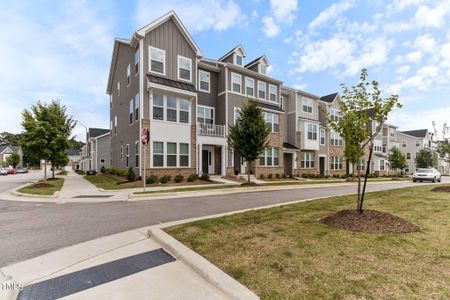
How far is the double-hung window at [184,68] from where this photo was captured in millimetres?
19719

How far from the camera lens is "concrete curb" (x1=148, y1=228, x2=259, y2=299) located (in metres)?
3.10

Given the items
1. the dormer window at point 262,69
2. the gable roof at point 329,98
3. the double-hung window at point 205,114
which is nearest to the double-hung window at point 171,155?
the double-hung window at point 205,114

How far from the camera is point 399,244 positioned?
15.5ft

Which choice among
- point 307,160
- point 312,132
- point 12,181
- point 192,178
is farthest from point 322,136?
point 12,181

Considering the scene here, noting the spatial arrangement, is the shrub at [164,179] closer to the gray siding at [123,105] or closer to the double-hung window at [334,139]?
the gray siding at [123,105]

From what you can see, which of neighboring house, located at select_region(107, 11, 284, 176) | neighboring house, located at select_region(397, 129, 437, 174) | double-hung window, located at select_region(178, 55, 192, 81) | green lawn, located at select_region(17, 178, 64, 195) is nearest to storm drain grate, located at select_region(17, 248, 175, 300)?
green lawn, located at select_region(17, 178, 64, 195)

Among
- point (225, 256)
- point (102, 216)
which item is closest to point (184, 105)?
point (102, 216)

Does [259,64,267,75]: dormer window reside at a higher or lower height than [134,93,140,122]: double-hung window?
higher

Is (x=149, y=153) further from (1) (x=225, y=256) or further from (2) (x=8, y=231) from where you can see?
(1) (x=225, y=256)

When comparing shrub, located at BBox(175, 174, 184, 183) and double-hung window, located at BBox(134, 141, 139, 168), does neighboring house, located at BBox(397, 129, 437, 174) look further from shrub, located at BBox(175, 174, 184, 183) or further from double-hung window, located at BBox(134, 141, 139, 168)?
double-hung window, located at BBox(134, 141, 139, 168)

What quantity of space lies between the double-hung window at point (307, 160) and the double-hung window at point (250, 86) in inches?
424

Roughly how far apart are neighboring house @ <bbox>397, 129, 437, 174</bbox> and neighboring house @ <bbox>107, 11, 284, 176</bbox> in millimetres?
50295

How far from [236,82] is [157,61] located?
26.2ft

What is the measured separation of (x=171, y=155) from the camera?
18.5 m
